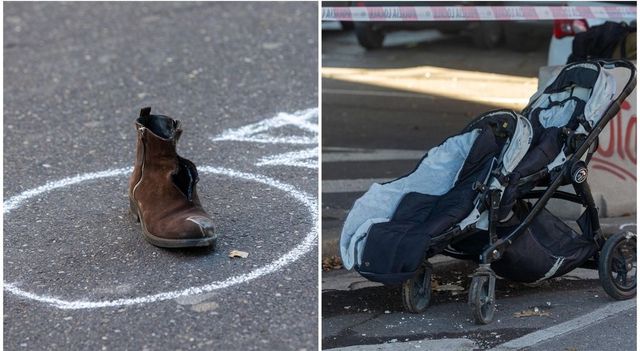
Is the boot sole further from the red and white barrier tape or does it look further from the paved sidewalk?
the red and white barrier tape

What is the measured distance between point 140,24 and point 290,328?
6.07 m

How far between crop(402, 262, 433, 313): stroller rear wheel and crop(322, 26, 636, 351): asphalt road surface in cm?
5

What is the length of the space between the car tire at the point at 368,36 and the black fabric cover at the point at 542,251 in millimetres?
8302

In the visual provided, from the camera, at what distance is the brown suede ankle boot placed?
4796 millimetres

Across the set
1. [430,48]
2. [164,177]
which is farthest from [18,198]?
[430,48]

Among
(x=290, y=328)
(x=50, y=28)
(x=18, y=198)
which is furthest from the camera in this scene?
(x=50, y=28)

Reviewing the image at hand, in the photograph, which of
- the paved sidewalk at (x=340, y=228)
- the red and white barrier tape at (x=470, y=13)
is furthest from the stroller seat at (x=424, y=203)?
the red and white barrier tape at (x=470, y=13)

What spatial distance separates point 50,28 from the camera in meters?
9.77

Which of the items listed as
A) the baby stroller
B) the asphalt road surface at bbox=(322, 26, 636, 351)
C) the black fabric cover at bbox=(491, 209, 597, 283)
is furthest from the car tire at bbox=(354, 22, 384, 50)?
the black fabric cover at bbox=(491, 209, 597, 283)

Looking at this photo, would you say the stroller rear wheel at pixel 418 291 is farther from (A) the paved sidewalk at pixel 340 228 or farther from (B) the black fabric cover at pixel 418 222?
(A) the paved sidewalk at pixel 340 228

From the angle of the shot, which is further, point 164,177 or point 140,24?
point 140,24

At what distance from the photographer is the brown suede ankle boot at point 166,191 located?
4796mm

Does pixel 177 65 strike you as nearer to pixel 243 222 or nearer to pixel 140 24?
pixel 140 24

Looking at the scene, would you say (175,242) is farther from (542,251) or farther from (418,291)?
(542,251)
